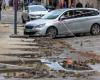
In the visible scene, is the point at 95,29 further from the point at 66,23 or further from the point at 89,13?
the point at 66,23

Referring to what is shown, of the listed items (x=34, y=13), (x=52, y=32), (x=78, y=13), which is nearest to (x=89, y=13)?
(x=78, y=13)

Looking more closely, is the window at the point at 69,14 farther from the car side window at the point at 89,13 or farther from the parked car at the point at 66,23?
the car side window at the point at 89,13

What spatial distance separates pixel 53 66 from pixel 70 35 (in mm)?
12640

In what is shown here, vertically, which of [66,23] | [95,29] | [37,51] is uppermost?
[66,23]

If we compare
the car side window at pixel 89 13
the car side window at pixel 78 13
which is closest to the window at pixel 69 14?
the car side window at pixel 78 13

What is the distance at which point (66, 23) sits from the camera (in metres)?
26.8

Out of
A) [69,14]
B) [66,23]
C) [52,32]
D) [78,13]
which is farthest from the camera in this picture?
[78,13]

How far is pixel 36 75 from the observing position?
12875 millimetres

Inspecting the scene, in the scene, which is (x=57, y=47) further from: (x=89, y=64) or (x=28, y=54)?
(x=89, y=64)

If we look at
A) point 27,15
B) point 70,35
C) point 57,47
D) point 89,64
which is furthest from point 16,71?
point 27,15

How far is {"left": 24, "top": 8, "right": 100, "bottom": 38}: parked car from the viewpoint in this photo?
2628cm

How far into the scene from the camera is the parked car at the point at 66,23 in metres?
26.3

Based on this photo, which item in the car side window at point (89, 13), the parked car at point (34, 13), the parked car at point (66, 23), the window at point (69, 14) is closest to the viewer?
the parked car at point (66, 23)

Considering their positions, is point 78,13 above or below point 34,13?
above
